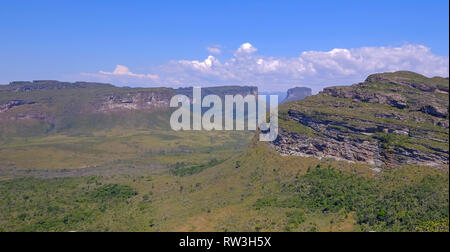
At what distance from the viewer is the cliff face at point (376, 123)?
2352 inches

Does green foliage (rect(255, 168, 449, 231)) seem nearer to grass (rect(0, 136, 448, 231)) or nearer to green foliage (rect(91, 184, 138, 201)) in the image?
grass (rect(0, 136, 448, 231))

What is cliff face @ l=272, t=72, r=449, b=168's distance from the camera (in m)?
59.8

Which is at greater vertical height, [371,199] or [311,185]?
[311,185]

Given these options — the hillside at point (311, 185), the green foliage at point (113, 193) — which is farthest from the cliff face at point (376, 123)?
the green foliage at point (113, 193)

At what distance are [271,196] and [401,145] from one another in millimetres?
23691

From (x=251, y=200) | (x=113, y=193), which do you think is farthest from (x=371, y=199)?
(x=113, y=193)

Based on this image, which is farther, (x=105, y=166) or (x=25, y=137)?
(x=25, y=137)

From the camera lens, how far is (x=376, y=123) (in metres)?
64.9

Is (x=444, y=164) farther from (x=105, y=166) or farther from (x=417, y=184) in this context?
(x=105, y=166)

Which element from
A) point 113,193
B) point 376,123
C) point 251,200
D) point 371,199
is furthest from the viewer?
point 113,193

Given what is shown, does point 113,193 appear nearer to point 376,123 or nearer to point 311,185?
point 311,185

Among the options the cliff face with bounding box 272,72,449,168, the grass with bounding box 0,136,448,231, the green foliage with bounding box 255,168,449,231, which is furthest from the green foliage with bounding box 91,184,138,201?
the cliff face with bounding box 272,72,449,168
